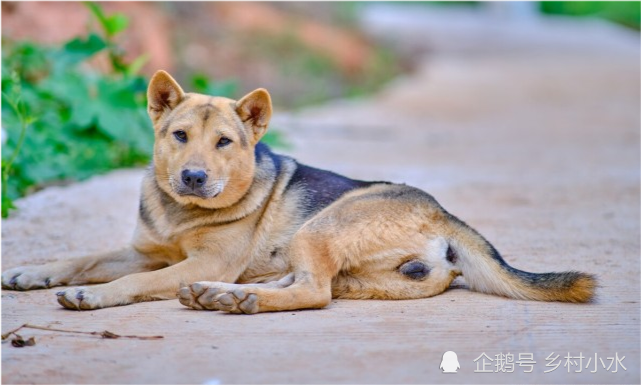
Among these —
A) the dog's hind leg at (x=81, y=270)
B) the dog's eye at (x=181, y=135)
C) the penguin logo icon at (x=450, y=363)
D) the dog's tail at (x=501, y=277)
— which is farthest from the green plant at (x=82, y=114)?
the penguin logo icon at (x=450, y=363)

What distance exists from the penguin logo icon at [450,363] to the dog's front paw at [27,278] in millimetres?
2416

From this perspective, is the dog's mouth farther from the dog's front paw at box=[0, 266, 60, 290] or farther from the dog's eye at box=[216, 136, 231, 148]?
the dog's front paw at box=[0, 266, 60, 290]

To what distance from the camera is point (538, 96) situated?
1784 cm

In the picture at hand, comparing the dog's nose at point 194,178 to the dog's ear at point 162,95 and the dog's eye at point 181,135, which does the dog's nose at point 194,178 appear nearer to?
the dog's eye at point 181,135

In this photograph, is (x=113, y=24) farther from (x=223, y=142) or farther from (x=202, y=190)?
(x=202, y=190)

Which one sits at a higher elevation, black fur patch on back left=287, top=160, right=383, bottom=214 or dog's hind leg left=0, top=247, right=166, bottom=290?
black fur patch on back left=287, top=160, right=383, bottom=214

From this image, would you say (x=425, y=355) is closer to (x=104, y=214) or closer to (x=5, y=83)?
(x=104, y=214)

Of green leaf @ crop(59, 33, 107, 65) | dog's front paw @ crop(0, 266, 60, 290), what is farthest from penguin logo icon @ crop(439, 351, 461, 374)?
green leaf @ crop(59, 33, 107, 65)

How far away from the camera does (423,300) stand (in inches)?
201

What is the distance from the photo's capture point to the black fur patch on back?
5500 millimetres

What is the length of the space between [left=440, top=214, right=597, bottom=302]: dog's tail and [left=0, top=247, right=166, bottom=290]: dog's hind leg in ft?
5.62

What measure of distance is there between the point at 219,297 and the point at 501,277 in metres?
1.47

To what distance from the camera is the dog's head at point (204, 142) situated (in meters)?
5.17

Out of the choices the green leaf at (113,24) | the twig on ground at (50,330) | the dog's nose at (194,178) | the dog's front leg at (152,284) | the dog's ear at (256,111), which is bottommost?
the twig on ground at (50,330)
